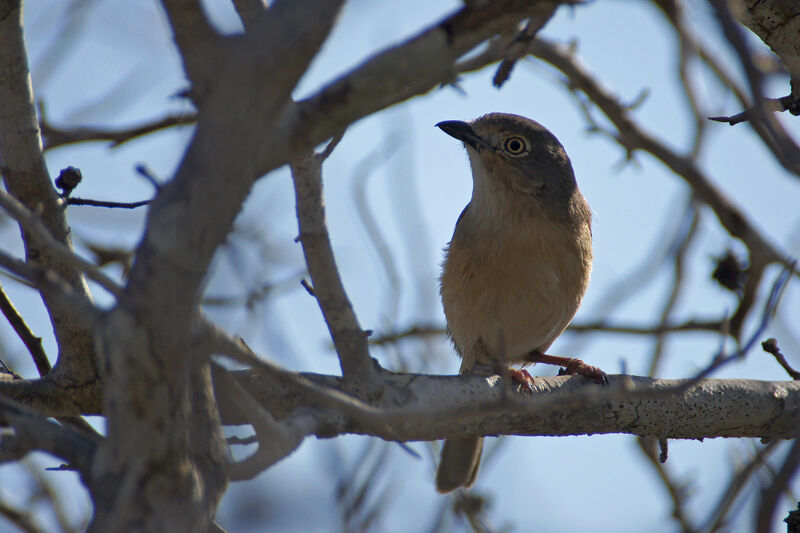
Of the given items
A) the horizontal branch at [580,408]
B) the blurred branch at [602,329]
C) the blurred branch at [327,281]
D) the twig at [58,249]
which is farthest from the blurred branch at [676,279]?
the twig at [58,249]

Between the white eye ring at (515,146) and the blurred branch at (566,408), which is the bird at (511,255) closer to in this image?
the white eye ring at (515,146)

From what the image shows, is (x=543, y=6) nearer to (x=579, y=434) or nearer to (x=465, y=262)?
(x=579, y=434)

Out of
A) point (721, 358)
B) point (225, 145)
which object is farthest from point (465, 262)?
point (225, 145)

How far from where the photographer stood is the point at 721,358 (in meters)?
2.68

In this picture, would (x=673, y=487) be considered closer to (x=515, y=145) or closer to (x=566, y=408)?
(x=566, y=408)

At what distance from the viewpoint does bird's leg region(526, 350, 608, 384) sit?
5316mm

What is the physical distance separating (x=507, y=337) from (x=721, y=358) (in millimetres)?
3630

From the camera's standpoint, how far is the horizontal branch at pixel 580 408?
3.85m

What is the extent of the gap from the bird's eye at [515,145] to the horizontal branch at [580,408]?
245 cm

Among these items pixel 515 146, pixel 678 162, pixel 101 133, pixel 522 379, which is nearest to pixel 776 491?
pixel 522 379

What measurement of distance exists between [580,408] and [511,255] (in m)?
1.87

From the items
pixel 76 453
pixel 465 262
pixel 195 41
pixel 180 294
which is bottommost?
pixel 76 453

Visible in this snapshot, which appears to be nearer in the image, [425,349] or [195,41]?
[195,41]

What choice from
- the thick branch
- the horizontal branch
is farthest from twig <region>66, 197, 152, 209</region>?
the horizontal branch
